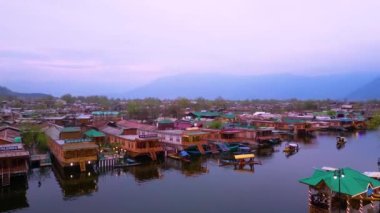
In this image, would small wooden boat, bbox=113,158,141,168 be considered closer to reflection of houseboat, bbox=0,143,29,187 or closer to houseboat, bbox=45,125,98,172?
houseboat, bbox=45,125,98,172

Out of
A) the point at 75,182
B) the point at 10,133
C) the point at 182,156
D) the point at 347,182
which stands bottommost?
the point at 75,182

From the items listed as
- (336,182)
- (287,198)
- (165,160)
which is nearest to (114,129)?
(165,160)

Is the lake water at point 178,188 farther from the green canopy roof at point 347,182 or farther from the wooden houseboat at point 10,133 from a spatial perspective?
the wooden houseboat at point 10,133

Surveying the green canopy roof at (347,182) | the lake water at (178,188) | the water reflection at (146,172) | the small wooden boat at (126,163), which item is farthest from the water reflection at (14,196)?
the green canopy roof at (347,182)

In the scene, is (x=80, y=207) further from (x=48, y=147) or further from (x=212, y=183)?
(x=48, y=147)

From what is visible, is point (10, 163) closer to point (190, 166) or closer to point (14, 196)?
point (14, 196)

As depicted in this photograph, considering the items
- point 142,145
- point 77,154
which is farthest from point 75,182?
point 142,145

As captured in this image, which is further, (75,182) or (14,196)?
(75,182)

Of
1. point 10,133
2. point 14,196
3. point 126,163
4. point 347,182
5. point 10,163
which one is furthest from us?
point 10,133
